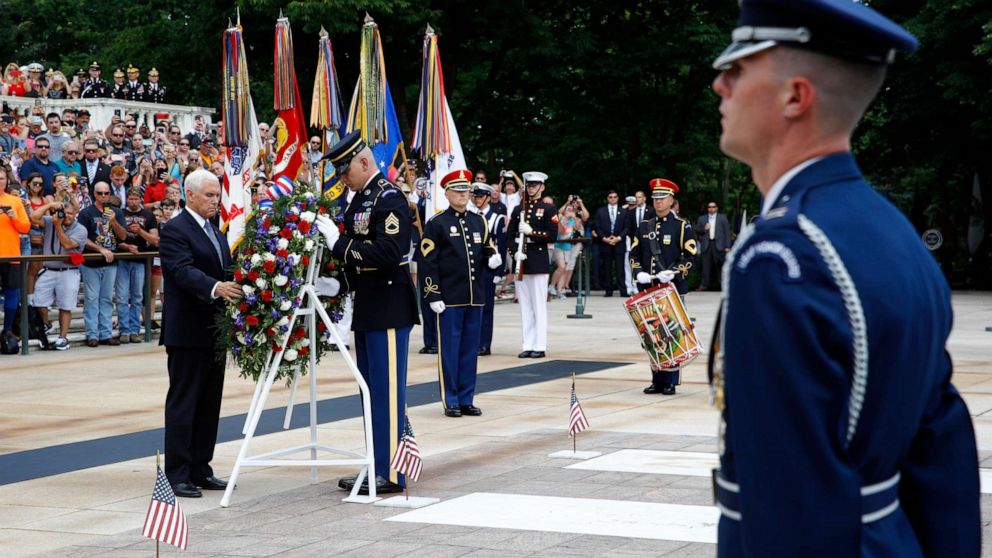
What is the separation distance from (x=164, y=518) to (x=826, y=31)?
441 cm

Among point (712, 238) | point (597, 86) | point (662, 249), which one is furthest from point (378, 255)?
point (597, 86)

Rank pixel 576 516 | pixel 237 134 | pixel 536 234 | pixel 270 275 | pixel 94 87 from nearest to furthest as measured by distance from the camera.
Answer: pixel 576 516 → pixel 270 275 → pixel 237 134 → pixel 536 234 → pixel 94 87

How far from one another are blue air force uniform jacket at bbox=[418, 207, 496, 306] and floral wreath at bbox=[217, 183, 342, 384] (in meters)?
4.06

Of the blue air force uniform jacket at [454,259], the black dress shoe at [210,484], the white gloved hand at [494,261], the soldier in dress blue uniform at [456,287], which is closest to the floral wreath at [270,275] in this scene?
the black dress shoe at [210,484]

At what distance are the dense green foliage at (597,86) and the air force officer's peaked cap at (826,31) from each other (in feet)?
92.6

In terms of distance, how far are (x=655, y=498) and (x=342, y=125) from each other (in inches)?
436

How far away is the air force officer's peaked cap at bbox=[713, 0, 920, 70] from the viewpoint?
2264mm

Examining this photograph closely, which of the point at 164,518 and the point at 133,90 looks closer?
the point at 164,518

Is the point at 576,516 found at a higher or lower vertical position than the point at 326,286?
lower

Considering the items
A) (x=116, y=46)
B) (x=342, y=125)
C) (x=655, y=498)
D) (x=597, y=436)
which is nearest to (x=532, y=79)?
(x=116, y=46)

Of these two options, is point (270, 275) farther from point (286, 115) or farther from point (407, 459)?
point (286, 115)

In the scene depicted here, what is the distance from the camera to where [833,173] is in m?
2.32

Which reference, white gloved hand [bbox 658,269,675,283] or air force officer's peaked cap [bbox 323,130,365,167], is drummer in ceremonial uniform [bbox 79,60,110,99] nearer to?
white gloved hand [bbox 658,269,675,283]

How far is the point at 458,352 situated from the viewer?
11781 millimetres
